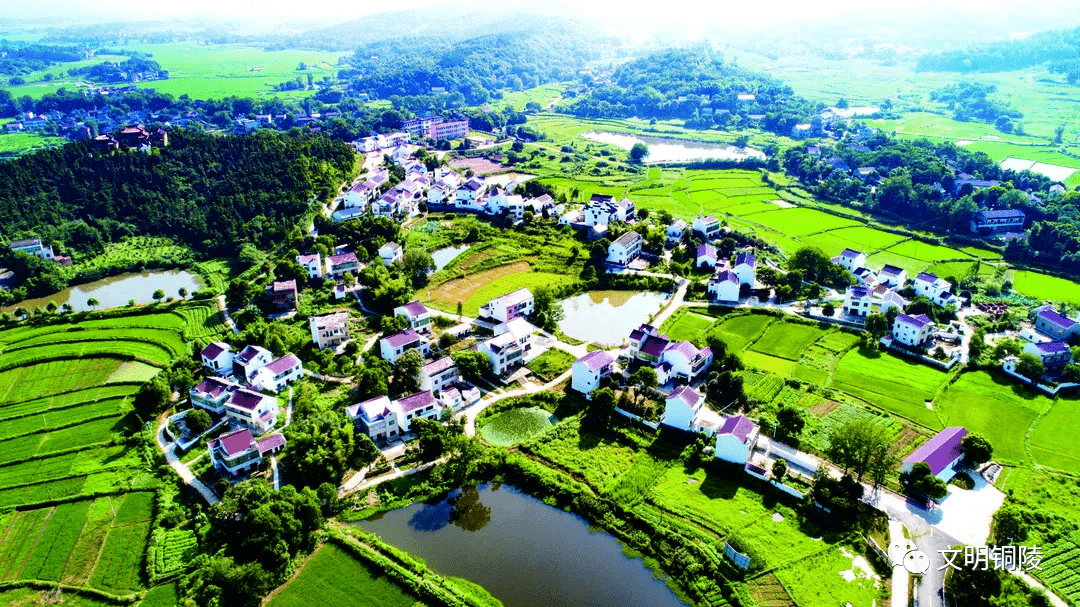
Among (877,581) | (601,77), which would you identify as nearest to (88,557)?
(877,581)

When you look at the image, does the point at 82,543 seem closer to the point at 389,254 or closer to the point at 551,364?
the point at 551,364

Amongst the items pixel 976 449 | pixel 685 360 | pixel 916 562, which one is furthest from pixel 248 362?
pixel 976 449

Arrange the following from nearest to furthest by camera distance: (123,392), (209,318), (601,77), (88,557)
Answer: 1. (88,557)
2. (123,392)
3. (209,318)
4. (601,77)

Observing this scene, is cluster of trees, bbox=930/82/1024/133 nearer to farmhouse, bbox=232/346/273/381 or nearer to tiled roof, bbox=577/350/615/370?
tiled roof, bbox=577/350/615/370

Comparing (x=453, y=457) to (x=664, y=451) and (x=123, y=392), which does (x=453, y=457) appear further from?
(x=123, y=392)

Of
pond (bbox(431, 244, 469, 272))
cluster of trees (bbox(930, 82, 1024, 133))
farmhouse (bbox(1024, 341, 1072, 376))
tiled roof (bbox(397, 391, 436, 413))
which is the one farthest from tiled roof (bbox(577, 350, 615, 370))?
cluster of trees (bbox(930, 82, 1024, 133))
